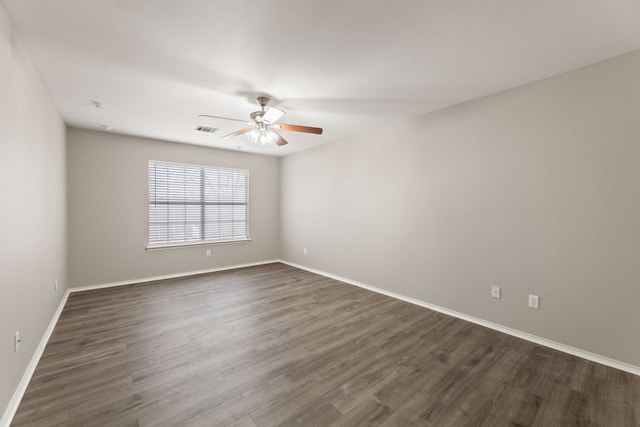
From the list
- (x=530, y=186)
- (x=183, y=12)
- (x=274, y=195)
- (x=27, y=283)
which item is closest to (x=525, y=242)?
(x=530, y=186)

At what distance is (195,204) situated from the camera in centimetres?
518

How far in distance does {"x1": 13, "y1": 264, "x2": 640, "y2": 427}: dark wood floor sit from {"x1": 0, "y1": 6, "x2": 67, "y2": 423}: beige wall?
13.2 inches

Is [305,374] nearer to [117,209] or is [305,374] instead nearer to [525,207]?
[525,207]

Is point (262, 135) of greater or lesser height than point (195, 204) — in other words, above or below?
above

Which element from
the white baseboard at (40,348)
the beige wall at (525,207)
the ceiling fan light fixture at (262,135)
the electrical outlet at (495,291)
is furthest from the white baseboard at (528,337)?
the white baseboard at (40,348)

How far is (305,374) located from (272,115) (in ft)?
7.91

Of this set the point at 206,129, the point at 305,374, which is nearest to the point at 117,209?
the point at 206,129

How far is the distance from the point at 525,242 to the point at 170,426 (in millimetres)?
3214

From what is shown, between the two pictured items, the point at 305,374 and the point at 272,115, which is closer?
the point at 305,374

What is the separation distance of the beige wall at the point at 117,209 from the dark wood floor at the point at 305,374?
1019 millimetres

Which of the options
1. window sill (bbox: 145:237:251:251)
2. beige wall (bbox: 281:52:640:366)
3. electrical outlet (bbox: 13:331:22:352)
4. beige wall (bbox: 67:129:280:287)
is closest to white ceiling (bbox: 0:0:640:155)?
beige wall (bbox: 281:52:640:366)

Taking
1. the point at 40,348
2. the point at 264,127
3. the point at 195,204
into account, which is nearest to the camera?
the point at 40,348

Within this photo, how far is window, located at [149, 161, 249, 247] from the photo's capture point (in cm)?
476

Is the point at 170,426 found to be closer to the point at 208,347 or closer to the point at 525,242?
the point at 208,347
